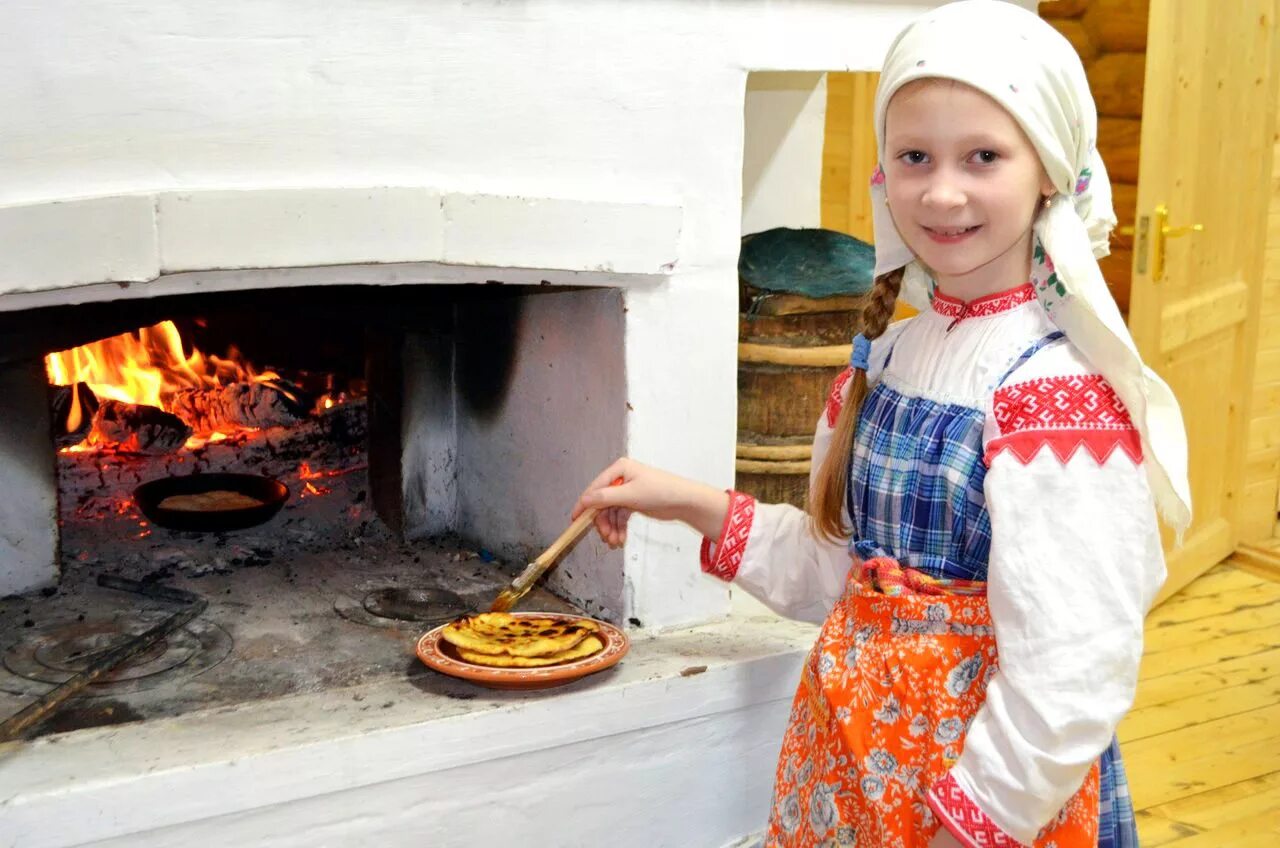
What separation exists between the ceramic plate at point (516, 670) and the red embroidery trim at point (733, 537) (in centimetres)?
28

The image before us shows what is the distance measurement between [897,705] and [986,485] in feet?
0.90

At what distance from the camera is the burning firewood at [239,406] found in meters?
2.61

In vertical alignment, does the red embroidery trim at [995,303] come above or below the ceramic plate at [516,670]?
above

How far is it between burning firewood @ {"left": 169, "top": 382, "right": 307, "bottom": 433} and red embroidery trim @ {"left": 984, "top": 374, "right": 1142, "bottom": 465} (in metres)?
1.69

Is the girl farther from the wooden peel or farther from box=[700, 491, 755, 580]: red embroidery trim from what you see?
the wooden peel

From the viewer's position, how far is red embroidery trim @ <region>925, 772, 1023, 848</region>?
1267mm

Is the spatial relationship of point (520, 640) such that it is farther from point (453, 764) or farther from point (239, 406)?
point (239, 406)

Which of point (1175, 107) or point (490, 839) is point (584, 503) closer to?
point (490, 839)

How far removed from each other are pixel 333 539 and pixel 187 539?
0.89 feet

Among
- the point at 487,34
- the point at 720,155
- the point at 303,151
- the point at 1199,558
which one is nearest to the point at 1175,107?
the point at 1199,558

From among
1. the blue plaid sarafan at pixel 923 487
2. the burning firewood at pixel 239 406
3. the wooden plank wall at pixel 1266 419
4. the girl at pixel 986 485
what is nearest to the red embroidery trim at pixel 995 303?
the girl at pixel 986 485

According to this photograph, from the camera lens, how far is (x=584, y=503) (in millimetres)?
1723

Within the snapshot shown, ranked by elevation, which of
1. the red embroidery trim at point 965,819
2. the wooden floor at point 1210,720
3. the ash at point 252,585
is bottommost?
the wooden floor at point 1210,720

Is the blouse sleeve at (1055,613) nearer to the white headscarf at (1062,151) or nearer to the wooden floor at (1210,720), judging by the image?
the white headscarf at (1062,151)
